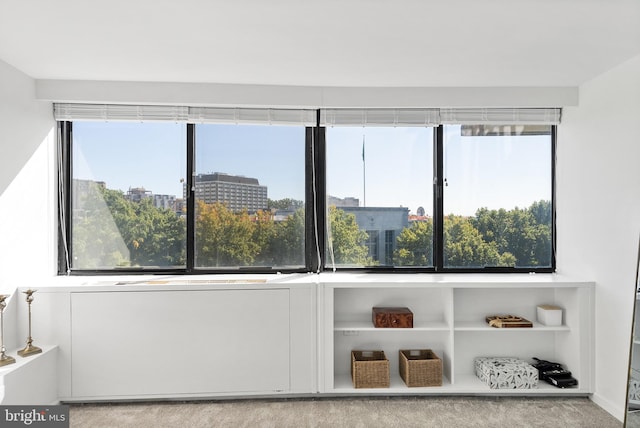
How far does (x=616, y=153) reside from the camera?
303 cm

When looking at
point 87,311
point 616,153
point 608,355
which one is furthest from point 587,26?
point 87,311

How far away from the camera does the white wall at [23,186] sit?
2961mm

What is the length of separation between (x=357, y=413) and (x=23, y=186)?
2.87m

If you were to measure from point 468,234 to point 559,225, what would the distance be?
74 cm

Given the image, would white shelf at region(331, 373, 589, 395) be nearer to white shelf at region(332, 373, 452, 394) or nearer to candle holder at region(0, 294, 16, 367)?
white shelf at region(332, 373, 452, 394)

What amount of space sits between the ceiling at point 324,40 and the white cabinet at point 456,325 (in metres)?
1.54

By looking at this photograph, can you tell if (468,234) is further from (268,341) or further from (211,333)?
(211,333)

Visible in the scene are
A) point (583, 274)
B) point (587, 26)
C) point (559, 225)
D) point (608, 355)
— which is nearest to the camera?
point (587, 26)

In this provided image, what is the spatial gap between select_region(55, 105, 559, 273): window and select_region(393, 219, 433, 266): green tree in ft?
0.04

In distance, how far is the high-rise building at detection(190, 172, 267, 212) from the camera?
12.2 ft

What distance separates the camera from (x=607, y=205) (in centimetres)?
311

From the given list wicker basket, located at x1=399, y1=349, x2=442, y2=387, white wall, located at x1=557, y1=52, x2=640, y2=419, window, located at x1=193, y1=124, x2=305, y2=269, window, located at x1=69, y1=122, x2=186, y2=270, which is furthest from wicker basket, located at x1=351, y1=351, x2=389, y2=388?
window, located at x1=69, y1=122, x2=186, y2=270

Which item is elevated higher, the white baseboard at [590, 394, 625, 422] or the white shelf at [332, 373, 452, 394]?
the white shelf at [332, 373, 452, 394]

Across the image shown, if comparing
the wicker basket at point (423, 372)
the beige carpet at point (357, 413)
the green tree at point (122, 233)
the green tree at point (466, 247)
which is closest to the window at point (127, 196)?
the green tree at point (122, 233)
